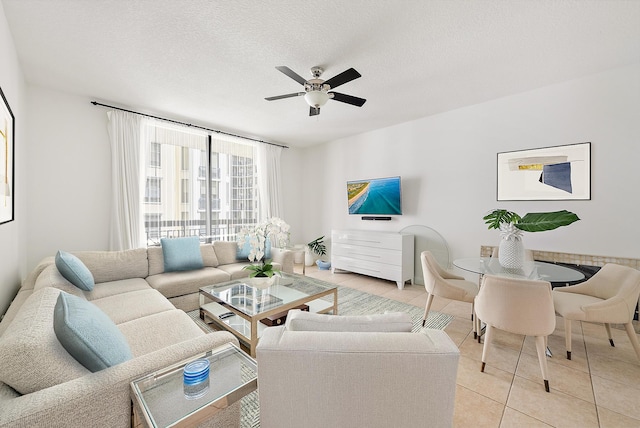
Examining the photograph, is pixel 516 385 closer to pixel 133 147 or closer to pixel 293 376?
pixel 293 376

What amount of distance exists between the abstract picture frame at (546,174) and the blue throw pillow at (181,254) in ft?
13.3

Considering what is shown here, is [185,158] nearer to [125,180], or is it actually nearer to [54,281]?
[125,180]

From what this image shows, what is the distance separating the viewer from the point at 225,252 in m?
3.71

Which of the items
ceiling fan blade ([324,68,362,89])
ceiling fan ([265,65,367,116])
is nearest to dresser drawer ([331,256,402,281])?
ceiling fan ([265,65,367,116])

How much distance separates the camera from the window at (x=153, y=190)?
12.4ft

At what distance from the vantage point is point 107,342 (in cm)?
110

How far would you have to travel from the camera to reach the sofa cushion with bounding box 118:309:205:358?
1.53m

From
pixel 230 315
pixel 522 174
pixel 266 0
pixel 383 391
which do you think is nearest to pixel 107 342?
pixel 383 391

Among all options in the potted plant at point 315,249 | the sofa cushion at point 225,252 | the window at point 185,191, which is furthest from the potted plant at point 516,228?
the window at point 185,191

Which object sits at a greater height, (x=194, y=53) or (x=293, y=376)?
(x=194, y=53)

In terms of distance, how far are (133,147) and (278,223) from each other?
2666mm

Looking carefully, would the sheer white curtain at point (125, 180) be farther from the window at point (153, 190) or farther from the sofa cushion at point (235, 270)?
the sofa cushion at point (235, 270)

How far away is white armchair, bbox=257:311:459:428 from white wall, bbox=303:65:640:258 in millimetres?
3121

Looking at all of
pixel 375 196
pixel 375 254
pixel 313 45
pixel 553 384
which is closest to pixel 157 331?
pixel 313 45
